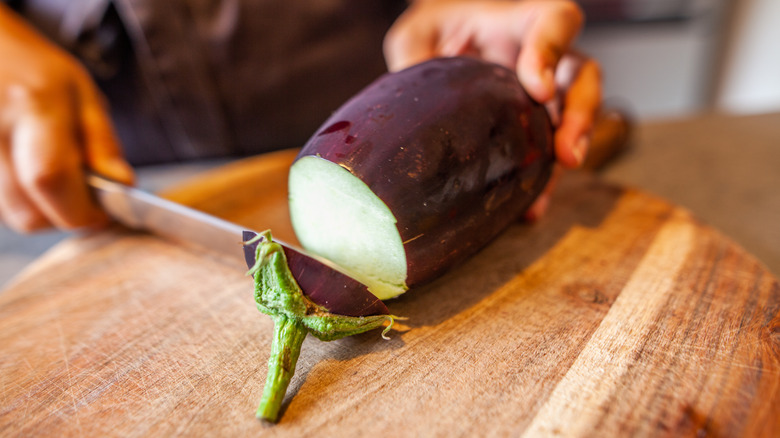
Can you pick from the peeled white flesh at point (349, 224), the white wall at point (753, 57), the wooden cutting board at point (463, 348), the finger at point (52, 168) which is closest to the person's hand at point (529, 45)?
the wooden cutting board at point (463, 348)

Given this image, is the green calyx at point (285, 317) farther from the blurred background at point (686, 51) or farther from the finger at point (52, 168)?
the blurred background at point (686, 51)

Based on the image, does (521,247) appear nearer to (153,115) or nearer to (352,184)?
(352,184)

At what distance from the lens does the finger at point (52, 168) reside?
65.4 inches

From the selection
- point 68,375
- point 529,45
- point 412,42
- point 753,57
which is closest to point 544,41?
point 529,45

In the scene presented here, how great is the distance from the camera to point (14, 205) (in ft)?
5.76

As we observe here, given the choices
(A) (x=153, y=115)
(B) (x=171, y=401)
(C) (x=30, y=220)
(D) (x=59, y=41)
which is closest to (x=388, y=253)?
(B) (x=171, y=401)

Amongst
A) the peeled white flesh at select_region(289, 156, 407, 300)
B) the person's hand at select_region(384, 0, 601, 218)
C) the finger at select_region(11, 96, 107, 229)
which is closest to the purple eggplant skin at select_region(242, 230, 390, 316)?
the peeled white flesh at select_region(289, 156, 407, 300)

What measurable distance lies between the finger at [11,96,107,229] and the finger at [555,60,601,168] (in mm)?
1632

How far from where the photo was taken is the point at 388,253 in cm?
113

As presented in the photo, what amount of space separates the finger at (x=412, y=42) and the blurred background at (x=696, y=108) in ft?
3.37

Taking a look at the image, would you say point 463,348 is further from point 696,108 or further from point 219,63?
point 696,108

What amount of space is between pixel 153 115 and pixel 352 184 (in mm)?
1689

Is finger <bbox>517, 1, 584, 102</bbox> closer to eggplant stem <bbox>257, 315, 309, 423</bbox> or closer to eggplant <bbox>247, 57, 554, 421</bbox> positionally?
eggplant <bbox>247, 57, 554, 421</bbox>

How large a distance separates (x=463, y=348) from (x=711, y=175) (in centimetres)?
170
